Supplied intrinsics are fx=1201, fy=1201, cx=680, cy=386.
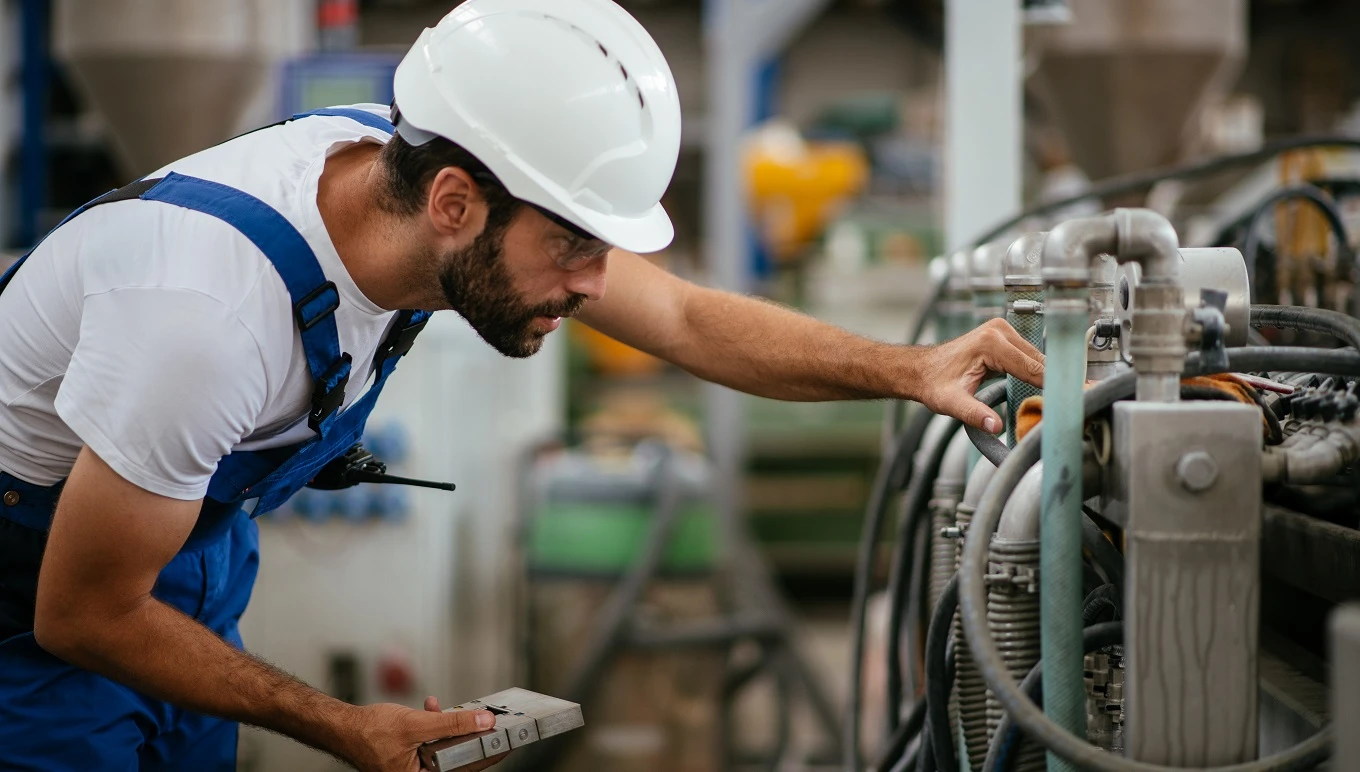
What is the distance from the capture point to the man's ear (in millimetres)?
1059

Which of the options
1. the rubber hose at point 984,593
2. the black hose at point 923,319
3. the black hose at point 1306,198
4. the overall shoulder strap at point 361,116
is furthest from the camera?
the black hose at point 1306,198

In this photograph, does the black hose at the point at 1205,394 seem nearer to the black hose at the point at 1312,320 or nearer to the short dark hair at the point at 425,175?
the black hose at the point at 1312,320

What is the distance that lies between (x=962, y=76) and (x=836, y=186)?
3.41m

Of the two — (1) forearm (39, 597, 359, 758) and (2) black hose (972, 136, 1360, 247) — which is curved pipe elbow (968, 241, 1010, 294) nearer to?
(2) black hose (972, 136, 1360, 247)

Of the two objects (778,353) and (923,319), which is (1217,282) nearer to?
(778,353)

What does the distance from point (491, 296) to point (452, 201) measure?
9 cm

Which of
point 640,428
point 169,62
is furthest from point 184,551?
point 640,428

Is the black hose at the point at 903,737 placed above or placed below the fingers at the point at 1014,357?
below

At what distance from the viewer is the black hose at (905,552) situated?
1195 millimetres

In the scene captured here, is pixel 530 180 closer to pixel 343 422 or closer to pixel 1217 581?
pixel 343 422

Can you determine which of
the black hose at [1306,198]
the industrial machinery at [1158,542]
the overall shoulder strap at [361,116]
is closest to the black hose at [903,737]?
the industrial machinery at [1158,542]

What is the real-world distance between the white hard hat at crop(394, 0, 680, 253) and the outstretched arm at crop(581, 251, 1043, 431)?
0.27 meters

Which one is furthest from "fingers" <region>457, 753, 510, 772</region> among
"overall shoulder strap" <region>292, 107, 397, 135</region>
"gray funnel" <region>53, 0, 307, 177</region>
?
"gray funnel" <region>53, 0, 307, 177</region>

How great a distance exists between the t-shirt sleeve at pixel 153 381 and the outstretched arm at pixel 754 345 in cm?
48
